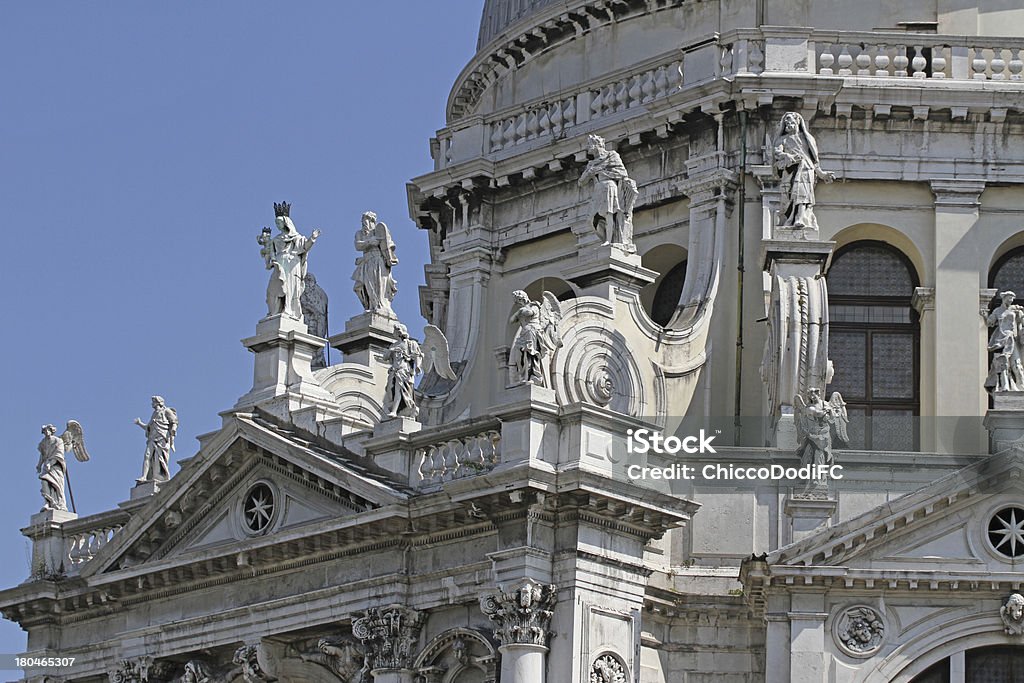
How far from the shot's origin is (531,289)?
153 feet

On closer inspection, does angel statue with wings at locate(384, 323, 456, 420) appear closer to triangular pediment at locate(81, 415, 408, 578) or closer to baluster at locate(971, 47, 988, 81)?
triangular pediment at locate(81, 415, 408, 578)

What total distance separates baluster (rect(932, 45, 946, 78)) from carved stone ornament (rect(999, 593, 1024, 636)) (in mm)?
11074

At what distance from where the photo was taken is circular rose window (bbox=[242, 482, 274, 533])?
135 feet

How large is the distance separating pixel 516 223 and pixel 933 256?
7592 mm

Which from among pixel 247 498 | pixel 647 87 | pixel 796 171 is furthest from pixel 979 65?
pixel 247 498

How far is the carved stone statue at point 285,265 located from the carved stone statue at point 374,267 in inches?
34.5

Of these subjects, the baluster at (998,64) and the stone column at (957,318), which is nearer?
the stone column at (957,318)

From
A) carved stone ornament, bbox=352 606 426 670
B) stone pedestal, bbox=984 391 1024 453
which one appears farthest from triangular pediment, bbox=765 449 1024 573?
carved stone ornament, bbox=352 606 426 670

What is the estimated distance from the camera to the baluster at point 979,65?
44.2 metres

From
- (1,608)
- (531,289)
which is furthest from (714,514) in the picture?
(1,608)

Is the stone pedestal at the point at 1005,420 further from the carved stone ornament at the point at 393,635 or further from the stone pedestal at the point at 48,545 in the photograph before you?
the stone pedestal at the point at 48,545

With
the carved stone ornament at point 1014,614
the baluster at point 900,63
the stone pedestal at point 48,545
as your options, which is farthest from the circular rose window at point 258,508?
the baluster at point 900,63

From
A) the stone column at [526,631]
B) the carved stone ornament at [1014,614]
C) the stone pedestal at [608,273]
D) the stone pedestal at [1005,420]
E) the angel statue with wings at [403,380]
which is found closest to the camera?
the carved stone ornament at [1014,614]

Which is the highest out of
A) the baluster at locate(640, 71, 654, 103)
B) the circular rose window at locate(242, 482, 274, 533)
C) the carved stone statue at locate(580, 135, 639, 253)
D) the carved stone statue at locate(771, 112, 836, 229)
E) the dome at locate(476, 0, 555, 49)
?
the dome at locate(476, 0, 555, 49)
